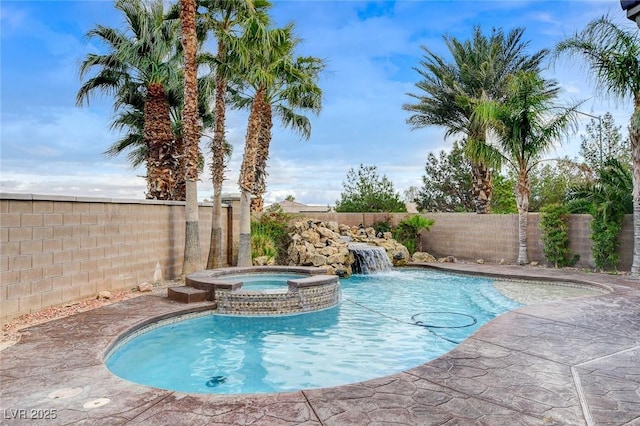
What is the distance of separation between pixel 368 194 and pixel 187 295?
15.3 meters

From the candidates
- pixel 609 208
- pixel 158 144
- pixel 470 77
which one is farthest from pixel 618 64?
pixel 158 144

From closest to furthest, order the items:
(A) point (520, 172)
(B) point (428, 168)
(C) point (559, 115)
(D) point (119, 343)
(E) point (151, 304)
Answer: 1. (D) point (119, 343)
2. (E) point (151, 304)
3. (C) point (559, 115)
4. (A) point (520, 172)
5. (B) point (428, 168)

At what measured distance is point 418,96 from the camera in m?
17.9

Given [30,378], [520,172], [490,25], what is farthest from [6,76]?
[490,25]

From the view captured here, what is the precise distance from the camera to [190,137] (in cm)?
1041

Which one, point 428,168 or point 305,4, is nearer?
point 305,4

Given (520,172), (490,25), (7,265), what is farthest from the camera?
(490,25)

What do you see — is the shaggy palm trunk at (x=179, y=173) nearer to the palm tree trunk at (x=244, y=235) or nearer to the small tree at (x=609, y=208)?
the palm tree trunk at (x=244, y=235)

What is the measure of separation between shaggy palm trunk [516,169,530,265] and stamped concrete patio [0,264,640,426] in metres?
8.26

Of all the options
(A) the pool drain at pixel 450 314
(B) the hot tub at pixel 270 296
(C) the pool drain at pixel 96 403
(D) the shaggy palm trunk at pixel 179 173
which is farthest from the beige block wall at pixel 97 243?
(A) the pool drain at pixel 450 314

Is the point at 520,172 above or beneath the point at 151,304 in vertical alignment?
above

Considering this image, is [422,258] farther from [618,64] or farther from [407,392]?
[407,392]

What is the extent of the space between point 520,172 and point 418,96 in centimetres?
645

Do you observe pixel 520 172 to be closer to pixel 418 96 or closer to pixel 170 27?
pixel 418 96
